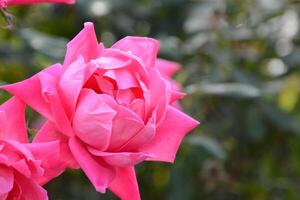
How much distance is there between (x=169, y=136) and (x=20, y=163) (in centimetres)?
20

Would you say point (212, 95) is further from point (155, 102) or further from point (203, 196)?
point (155, 102)

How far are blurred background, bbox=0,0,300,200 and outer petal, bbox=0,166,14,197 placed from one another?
796mm

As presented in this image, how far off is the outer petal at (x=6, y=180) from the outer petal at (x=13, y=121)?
0.05 m

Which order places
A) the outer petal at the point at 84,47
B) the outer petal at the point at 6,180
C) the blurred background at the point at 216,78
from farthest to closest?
the blurred background at the point at 216,78 < the outer petal at the point at 84,47 < the outer petal at the point at 6,180

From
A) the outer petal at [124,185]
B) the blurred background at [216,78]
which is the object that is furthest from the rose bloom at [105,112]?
the blurred background at [216,78]

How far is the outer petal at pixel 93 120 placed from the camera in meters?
1.03

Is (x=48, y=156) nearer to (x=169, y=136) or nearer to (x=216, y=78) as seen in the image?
(x=169, y=136)

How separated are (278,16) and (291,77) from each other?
194 mm

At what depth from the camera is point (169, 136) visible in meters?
1.10

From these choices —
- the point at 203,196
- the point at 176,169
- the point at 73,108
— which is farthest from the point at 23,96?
the point at 203,196

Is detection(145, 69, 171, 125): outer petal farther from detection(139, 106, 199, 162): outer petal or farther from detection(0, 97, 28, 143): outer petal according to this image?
detection(0, 97, 28, 143): outer petal

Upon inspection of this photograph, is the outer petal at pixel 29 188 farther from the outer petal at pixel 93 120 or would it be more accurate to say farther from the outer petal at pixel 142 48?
the outer petal at pixel 142 48

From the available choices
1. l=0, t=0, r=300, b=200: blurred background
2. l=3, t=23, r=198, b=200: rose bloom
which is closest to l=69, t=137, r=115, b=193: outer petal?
l=3, t=23, r=198, b=200: rose bloom

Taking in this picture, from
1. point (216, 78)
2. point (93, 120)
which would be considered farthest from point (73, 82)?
point (216, 78)
